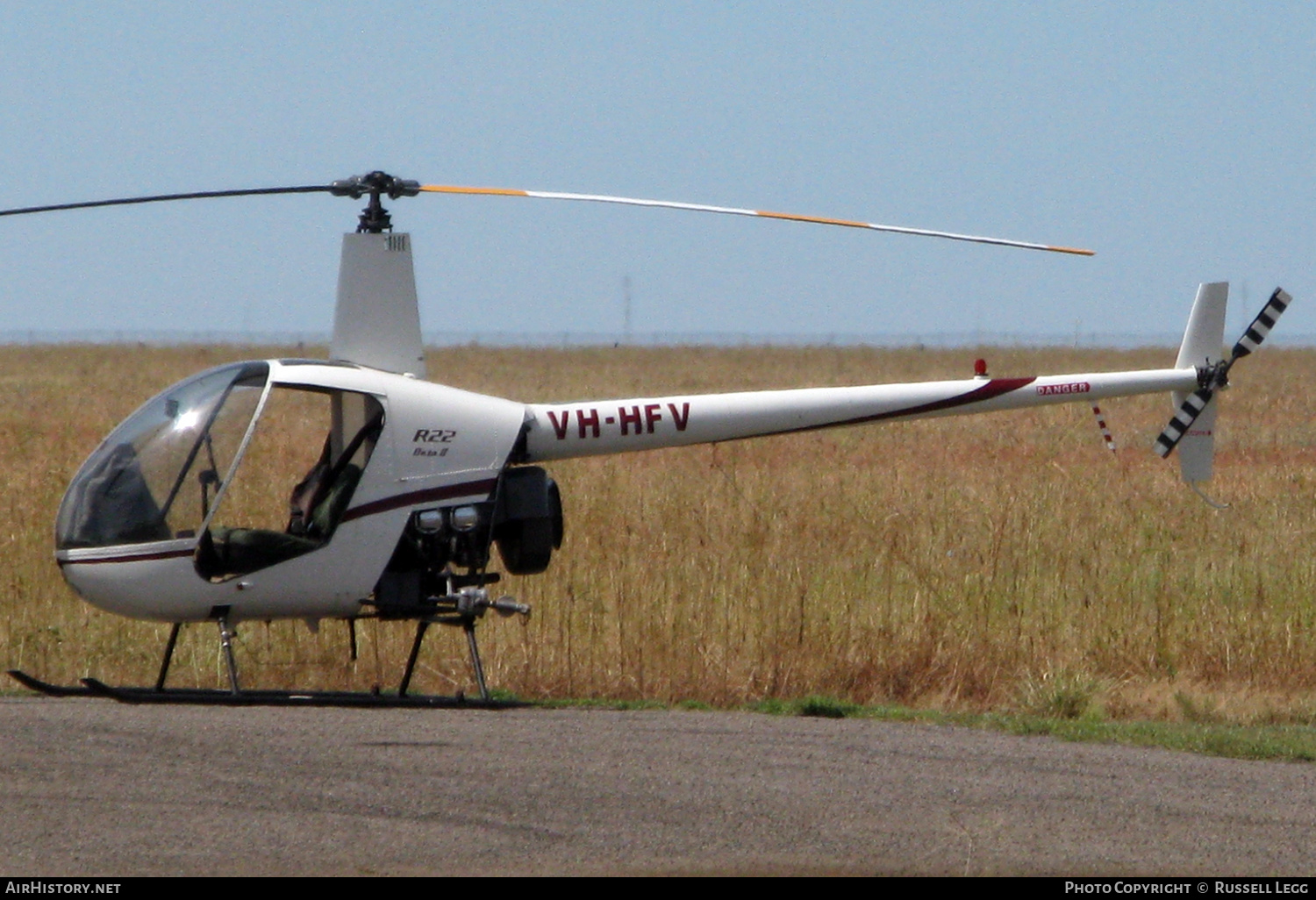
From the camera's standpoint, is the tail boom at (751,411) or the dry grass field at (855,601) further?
the dry grass field at (855,601)

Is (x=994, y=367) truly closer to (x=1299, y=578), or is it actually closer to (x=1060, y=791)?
(x=1299, y=578)

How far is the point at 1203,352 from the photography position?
40.8 ft

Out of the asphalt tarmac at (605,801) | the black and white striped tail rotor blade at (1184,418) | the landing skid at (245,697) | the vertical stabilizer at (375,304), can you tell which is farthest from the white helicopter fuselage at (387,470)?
the black and white striped tail rotor blade at (1184,418)

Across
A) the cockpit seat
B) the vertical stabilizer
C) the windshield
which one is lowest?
the cockpit seat

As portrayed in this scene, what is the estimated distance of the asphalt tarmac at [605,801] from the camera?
18.6 feet

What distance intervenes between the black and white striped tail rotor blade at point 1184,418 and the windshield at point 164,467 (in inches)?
287

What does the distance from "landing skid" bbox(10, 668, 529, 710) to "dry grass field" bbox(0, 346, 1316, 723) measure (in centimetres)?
150

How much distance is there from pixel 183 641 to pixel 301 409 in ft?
55.8

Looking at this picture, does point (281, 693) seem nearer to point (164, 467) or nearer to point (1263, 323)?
point (164, 467)

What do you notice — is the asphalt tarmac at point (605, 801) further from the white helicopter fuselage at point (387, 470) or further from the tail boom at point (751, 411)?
the tail boom at point (751, 411)

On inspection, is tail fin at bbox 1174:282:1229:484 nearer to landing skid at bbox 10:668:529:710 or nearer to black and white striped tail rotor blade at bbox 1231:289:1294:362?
black and white striped tail rotor blade at bbox 1231:289:1294:362

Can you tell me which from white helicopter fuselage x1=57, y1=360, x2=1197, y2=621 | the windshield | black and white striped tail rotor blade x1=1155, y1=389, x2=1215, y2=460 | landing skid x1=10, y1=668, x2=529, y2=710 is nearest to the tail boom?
white helicopter fuselage x1=57, y1=360, x2=1197, y2=621

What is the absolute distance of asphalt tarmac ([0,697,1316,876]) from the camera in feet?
18.6

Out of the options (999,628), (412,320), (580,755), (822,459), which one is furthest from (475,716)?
(822,459)
